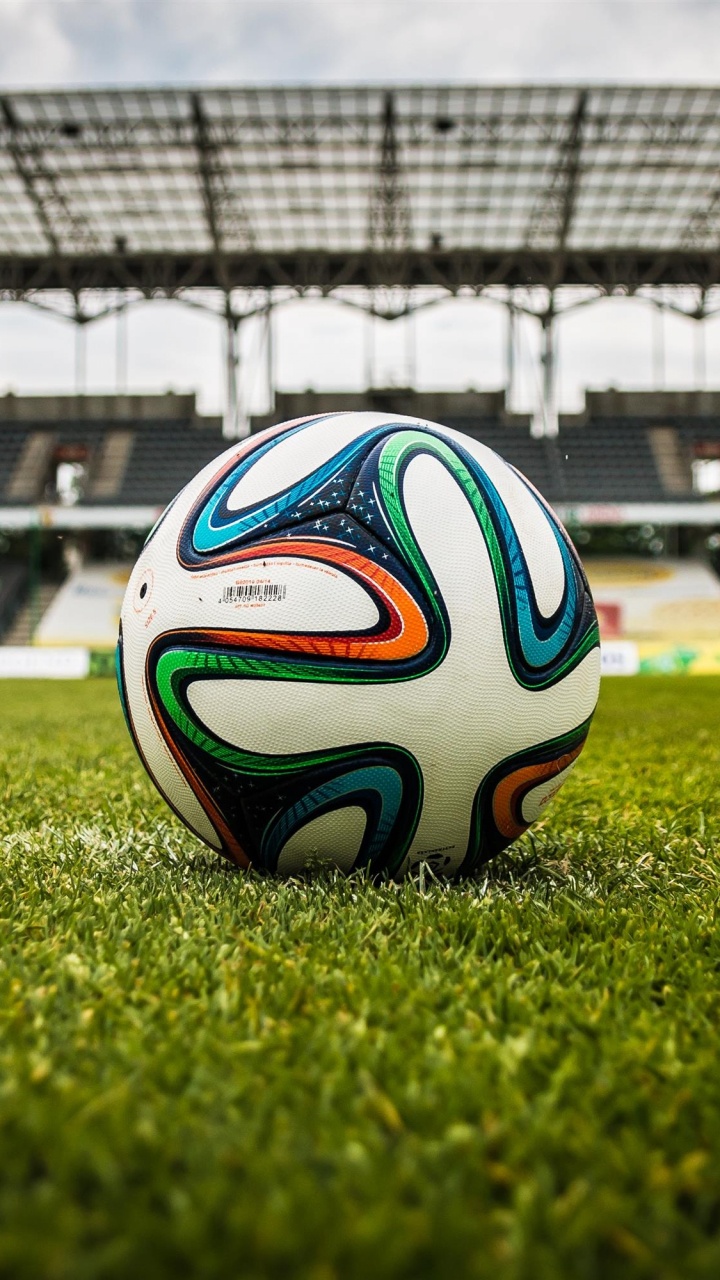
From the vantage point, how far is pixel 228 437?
32.4 metres

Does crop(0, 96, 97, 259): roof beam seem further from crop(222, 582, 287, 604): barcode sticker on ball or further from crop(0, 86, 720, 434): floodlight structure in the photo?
crop(222, 582, 287, 604): barcode sticker on ball

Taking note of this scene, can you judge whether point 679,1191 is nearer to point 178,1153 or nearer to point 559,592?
point 178,1153

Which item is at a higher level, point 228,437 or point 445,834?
point 228,437

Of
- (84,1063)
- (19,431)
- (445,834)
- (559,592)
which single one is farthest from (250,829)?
(19,431)

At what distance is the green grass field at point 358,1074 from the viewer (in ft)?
Answer: 3.24

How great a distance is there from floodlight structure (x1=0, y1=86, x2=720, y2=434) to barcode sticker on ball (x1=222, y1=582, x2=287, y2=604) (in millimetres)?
24428

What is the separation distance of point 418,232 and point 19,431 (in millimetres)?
14566

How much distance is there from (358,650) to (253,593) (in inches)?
10.9

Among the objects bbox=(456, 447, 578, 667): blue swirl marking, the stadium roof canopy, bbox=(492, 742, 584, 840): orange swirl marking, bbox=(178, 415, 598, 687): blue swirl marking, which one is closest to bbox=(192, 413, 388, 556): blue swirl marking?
bbox=(178, 415, 598, 687): blue swirl marking

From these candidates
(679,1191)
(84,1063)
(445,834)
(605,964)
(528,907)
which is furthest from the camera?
(445,834)

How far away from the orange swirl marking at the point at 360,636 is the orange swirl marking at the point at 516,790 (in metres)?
0.46

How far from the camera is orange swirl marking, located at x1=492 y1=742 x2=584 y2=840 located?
101 inches

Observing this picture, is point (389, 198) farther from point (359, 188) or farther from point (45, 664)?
point (45, 664)

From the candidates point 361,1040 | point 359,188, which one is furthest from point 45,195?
point 361,1040
